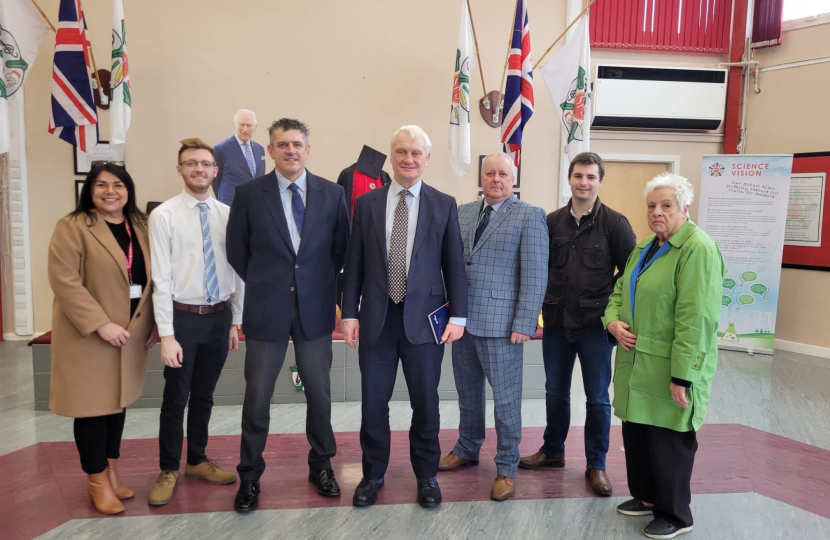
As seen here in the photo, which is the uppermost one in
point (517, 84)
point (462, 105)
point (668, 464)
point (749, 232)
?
point (517, 84)

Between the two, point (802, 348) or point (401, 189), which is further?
point (802, 348)

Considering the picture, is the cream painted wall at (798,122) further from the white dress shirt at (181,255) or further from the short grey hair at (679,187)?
the white dress shirt at (181,255)

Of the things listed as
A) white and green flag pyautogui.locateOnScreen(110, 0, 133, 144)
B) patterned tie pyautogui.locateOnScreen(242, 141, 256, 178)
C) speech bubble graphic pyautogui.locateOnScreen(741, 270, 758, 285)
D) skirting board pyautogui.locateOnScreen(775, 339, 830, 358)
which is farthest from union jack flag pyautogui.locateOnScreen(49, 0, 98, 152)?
skirting board pyautogui.locateOnScreen(775, 339, 830, 358)

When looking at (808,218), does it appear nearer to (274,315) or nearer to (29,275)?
(274,315)

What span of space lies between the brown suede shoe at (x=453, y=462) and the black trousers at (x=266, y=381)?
2.45 ft

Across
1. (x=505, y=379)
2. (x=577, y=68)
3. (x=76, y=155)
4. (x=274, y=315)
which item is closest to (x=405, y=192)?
(x=274, y=315)

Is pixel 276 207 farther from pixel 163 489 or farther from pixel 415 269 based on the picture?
pixel 163 489

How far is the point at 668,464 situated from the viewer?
2.26m

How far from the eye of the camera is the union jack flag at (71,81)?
4.60 meters

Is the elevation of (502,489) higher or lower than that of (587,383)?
lower

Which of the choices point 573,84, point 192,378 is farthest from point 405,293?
point 573,84

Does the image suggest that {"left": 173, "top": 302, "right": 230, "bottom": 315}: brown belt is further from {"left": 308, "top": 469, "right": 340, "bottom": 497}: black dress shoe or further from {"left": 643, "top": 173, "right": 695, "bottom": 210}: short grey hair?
{"left": 643, "top": 173, "right": 695, "bottom": 210}: short grey hair

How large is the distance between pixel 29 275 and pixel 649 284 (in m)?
5.79

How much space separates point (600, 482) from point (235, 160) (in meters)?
3.60
